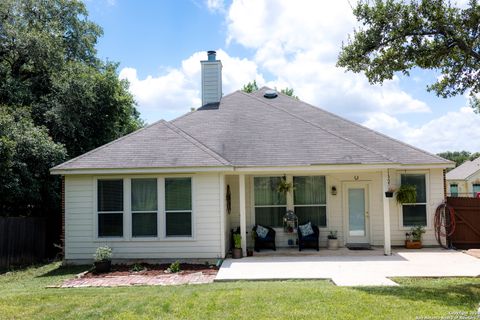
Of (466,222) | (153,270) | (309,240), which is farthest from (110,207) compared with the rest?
(466,222)

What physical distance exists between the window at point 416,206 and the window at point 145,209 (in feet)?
25.5

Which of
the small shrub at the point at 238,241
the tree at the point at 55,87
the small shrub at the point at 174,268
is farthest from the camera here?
the tree at the point at 55,87

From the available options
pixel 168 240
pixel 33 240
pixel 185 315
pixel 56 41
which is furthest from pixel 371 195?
pixel 56 41

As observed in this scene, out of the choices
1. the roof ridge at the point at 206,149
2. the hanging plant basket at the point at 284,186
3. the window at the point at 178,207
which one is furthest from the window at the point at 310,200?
the window at the point at 178,207

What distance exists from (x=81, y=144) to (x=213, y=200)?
1032 cm

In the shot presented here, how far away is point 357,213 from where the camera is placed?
13758 millimetres

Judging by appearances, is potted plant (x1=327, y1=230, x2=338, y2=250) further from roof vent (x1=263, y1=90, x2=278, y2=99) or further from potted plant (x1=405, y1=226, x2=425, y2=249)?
roof vent (x1=263, y1=90, x2=278, y2=99)

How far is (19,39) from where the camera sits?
19.3 meters

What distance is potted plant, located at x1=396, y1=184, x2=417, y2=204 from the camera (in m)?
13.3

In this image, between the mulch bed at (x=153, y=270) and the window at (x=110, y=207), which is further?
the window at (x=110, y=207)

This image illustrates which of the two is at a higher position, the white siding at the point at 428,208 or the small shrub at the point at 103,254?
the white siding at the point at 428,208

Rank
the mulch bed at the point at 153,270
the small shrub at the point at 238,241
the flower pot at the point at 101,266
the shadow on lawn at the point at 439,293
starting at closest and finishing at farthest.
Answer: the shadow on lawn at the point at 439,293
the mulch bed at the point at 153,270
the flower pot at the point at 101,266
the small shrub at the point at 238,241

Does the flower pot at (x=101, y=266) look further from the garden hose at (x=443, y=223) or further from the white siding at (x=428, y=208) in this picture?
the garden hose at (x=443, y=223)

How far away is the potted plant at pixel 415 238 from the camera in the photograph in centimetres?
1337
